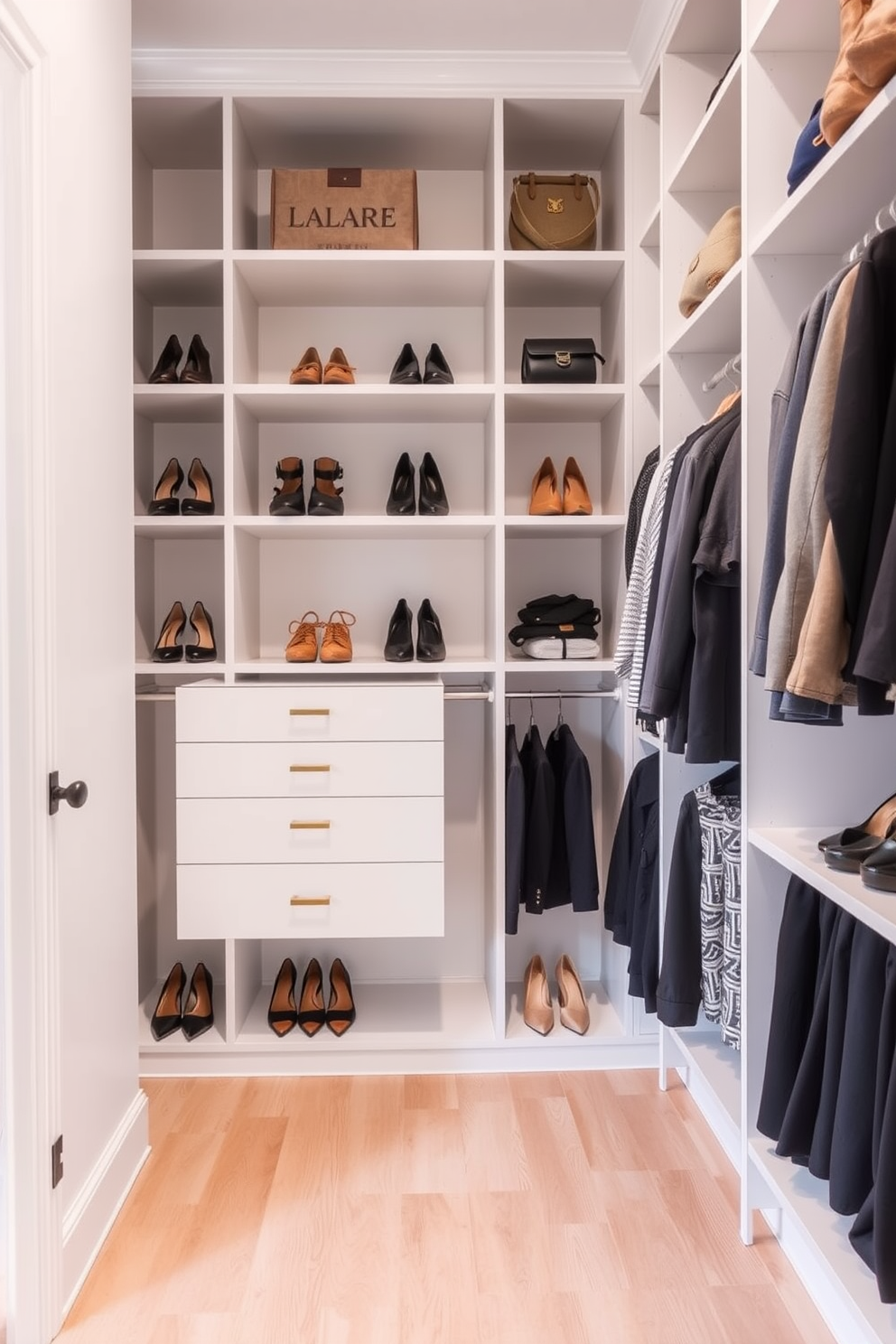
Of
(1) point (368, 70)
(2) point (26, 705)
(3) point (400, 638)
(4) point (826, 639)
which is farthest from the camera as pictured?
(3) point (400, 638)

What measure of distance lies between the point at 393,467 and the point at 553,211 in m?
0.83

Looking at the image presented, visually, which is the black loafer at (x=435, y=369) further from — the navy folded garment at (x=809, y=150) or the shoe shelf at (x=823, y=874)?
the shoe shelf at (x=823, y=874)

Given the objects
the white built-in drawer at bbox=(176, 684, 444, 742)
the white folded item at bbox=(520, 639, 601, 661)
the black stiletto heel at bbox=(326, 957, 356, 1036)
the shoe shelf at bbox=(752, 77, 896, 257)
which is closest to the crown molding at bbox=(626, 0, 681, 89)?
the shoe shelf at bbox=(752, 77, 896, 257)

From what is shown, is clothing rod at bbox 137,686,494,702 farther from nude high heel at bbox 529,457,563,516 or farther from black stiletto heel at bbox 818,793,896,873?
black stiletto heel at bbox 818,793,896,873

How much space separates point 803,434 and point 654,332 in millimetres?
1402

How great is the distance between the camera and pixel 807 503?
1.26 metres

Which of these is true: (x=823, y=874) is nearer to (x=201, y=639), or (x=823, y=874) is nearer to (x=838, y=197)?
(x=838, y=197)

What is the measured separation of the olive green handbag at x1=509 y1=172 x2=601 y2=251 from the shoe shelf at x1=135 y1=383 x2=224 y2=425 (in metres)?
0.93

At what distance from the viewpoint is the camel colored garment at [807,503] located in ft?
4.06

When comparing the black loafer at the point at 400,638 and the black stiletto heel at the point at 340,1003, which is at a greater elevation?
the black loafer at the point at 400,638

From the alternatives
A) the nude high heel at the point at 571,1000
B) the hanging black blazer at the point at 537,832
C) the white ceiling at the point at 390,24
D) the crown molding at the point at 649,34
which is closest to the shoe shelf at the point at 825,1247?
the nude high heel at the point at 571,1000

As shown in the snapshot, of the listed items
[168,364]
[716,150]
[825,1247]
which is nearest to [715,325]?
[716,150]

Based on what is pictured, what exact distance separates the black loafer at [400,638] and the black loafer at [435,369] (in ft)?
2.04

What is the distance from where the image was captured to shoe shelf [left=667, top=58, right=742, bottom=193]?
1873 mm
